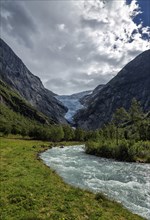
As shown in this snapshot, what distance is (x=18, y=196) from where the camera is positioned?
2852cm

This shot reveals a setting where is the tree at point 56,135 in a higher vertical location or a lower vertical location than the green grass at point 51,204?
higher

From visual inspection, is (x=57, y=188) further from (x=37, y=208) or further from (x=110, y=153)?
(x=110, y=153)

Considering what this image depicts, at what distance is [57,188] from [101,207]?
26.4ft

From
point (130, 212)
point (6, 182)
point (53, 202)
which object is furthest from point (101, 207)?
point (6, 182)

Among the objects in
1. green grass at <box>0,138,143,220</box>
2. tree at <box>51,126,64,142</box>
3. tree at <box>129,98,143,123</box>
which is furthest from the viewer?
tree at <box>51,126,64,142</box>

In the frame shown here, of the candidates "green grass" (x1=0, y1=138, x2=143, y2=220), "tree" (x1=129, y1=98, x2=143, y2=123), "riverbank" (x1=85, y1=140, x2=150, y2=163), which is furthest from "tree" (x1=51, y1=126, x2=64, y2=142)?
"green grass" (x1=0, y1=138, x2=143, y2=220)

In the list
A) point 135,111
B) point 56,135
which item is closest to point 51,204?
point 135,111

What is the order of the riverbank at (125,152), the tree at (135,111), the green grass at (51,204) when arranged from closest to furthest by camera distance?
the green grass at (51,204), the riverbank at (125,152), the tree at (135,111)

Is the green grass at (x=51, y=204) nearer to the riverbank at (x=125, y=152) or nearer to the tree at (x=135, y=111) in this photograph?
the riverbank at (x=125, y=152)

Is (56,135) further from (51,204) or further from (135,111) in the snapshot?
(51,204)

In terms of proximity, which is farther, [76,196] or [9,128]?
[9,128]

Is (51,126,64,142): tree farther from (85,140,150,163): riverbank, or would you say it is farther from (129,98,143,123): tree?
(85,140,150,163): riverbank

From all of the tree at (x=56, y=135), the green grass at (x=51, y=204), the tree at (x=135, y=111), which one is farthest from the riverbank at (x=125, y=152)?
the tree at (x=56, y=135)

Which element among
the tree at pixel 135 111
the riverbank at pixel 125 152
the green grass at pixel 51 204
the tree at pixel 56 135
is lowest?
the green grass at pixel 51 204
